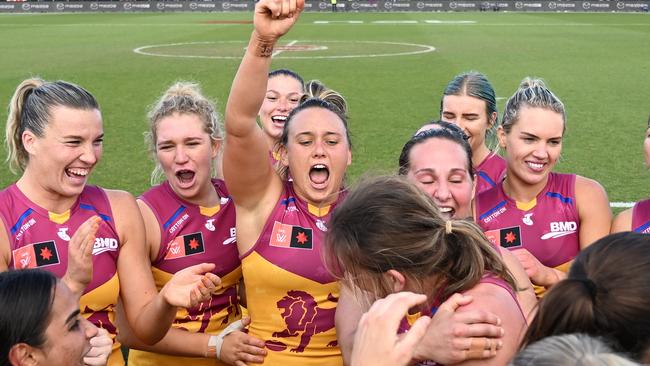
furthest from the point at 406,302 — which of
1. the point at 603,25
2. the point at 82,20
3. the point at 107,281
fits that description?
the point at 82,20

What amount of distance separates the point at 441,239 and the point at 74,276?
1723 millimetres

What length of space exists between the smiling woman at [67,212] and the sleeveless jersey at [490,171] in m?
2.57

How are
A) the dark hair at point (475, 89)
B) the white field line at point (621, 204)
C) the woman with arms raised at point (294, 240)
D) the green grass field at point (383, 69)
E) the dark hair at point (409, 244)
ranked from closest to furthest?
the dark hair at point (409, 244)
the woman with arms raised at point (294, 240)
the dark hair at point (475, 89)
the white field line at point (621, 204)
the green grass field at point (383, 69)

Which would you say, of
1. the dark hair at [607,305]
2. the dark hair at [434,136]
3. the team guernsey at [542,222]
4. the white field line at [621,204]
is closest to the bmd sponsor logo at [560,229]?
the team guernsey at [542,222]

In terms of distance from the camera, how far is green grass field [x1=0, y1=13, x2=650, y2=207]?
1159cm

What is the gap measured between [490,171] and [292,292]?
7.53 feet

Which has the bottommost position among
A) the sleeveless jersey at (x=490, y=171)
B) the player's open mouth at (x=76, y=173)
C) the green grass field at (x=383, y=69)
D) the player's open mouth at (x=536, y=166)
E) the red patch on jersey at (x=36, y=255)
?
the green grass field at (x=383, y=69)

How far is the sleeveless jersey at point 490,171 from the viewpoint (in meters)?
5.63

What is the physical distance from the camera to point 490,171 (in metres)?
5.77

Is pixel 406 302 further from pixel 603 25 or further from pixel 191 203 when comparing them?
pixel 603 25

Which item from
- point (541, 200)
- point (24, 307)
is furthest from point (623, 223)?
point (24, 307)

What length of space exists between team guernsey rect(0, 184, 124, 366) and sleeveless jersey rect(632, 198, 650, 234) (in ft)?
9.14

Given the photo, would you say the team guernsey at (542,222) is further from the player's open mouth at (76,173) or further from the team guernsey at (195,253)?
the player's open mouth at (76,173)

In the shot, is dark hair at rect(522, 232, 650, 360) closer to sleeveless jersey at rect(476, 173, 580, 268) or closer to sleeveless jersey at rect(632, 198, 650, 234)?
sleeveless jersey at rect(632, 198, 650, 234)
